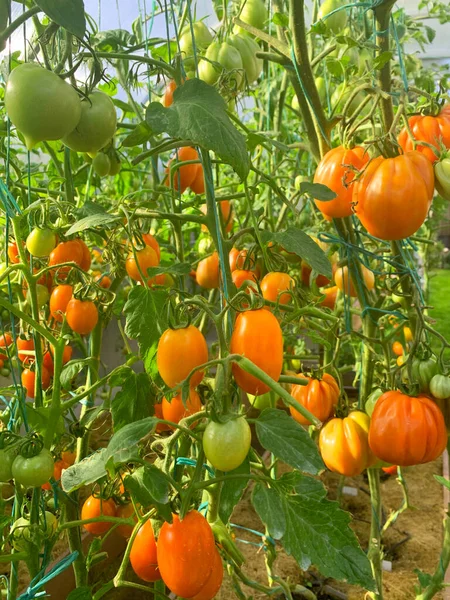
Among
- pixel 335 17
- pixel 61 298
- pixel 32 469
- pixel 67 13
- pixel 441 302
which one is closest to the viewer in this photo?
pixel 67 13

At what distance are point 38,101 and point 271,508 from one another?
443 mm

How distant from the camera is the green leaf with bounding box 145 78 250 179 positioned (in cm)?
47

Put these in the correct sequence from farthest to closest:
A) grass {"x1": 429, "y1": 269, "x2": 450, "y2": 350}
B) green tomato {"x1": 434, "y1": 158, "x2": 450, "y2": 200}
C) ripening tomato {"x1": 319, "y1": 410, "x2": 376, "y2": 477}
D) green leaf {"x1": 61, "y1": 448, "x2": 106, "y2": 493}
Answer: grass {"x1": 429, "y1": 269, "x2": 450, "y2": 350} → ripening tomato {"x1": 319, "y1": 410, "x2": 376, "y2": 477} → green tomato {"x1": 434, "y1": 158, "x2": 450, "y2": 200} → green leaf {"x1": 61, "y1": 448, "x2": 106, "y2": 493}

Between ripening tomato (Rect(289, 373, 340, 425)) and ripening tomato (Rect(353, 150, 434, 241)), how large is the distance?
402mm

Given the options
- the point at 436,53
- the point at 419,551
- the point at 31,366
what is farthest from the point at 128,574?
the point at 436,53

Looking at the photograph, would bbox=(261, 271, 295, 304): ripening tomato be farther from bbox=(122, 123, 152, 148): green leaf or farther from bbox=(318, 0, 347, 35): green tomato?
bbox=(318, 0, 347, 35): green tomato

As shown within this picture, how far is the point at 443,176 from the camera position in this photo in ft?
2.47

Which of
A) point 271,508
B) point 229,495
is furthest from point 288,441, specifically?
point 229,495

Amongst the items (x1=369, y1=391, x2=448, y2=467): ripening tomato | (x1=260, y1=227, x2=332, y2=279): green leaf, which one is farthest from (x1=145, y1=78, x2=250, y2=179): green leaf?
(x1=369, y1=391, x2=448, y2=467): ripening tomato

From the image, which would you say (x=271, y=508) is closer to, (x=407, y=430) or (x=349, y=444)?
(x=407, y=430)

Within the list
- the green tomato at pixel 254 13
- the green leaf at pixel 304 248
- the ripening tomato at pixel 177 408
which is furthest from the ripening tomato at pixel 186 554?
the green tomato at pixel 254 13

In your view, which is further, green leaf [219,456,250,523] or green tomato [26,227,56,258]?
green tomato [26,227,56,258]

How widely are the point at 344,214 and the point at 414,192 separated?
135 mm

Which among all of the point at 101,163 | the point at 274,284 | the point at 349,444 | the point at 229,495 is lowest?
the point at 349,444
